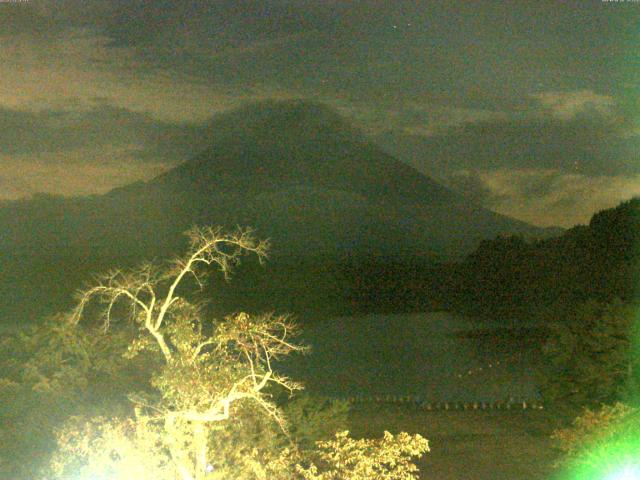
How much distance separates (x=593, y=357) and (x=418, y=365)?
1654 centimetres

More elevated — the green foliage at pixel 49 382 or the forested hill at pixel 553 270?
the green foliage at pixel 49 382

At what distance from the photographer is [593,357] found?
14539 millimetres

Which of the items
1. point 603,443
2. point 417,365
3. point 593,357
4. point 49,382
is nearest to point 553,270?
point 417,365

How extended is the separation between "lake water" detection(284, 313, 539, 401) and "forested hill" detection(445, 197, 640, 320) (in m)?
5.61

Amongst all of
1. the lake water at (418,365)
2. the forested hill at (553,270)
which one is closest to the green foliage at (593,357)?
the lake water at (418,365)

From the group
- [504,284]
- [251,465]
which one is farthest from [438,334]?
[251,465]

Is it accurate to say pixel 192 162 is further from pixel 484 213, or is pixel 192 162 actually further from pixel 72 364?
pixel 72 364

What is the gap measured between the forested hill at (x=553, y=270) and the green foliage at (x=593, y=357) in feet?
54.7

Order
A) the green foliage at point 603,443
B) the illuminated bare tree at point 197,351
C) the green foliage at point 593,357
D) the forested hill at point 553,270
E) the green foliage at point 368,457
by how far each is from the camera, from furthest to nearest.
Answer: the forested hill at point 553,270 < the green foliage at point 593,357 < the green foliage at point 603,443 < the green foliage at point 368,457 < the illuminated bare tree at point 197,351

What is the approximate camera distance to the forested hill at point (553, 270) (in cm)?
3950

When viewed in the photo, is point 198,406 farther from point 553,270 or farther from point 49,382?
point 553,270

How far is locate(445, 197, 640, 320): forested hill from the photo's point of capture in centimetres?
3950

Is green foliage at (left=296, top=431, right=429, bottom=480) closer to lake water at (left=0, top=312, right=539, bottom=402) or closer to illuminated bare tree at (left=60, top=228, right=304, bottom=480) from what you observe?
illuminated bare tree at (left=60, top=228, right=304, bottom=480)

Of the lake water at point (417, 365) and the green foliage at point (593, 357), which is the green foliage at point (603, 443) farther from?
the lake water at point (417, 365)
